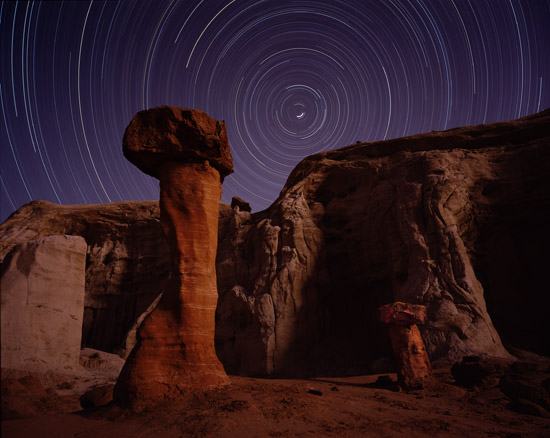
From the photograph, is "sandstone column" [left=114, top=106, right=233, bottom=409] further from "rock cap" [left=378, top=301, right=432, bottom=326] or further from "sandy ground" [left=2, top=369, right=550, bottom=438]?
"rock cap" [left=378, top=301, right=432, bottom=326]

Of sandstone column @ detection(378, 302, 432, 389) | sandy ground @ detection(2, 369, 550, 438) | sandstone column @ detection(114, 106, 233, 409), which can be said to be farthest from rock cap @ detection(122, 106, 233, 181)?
sandstone column @ detection(378, 302, 432, 389)

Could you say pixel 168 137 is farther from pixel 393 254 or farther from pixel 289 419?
pixel 393 254

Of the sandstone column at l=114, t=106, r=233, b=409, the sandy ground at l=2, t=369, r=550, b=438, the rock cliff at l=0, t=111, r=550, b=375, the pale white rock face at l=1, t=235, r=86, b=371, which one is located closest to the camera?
the sandy ground at l=2, t=369, r=550, b=438

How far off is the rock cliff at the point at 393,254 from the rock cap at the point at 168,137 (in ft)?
31.9

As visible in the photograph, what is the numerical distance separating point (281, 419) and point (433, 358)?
8.18 m

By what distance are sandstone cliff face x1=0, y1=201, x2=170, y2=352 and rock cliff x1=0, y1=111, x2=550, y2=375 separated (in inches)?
180

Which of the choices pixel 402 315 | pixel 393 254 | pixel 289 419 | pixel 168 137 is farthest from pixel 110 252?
pixel 289 419

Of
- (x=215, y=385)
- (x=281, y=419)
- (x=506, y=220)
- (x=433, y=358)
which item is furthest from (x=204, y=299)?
(x=506, y=220)

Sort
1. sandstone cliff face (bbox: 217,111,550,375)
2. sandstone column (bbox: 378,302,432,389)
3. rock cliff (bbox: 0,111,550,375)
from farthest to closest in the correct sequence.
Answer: sandstone cliff face (bbox: 217,111,550,375) < rock cliff (bbox: 0,111,550,375) < sandstone column (bbox: 378,302,432,389)

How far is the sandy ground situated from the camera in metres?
4.59

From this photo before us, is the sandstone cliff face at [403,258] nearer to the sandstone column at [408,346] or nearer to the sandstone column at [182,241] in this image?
the sandstone column at [408,346]

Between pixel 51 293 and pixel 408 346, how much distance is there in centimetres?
883

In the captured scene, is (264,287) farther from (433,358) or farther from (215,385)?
(215,385)

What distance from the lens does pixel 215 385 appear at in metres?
6.50
